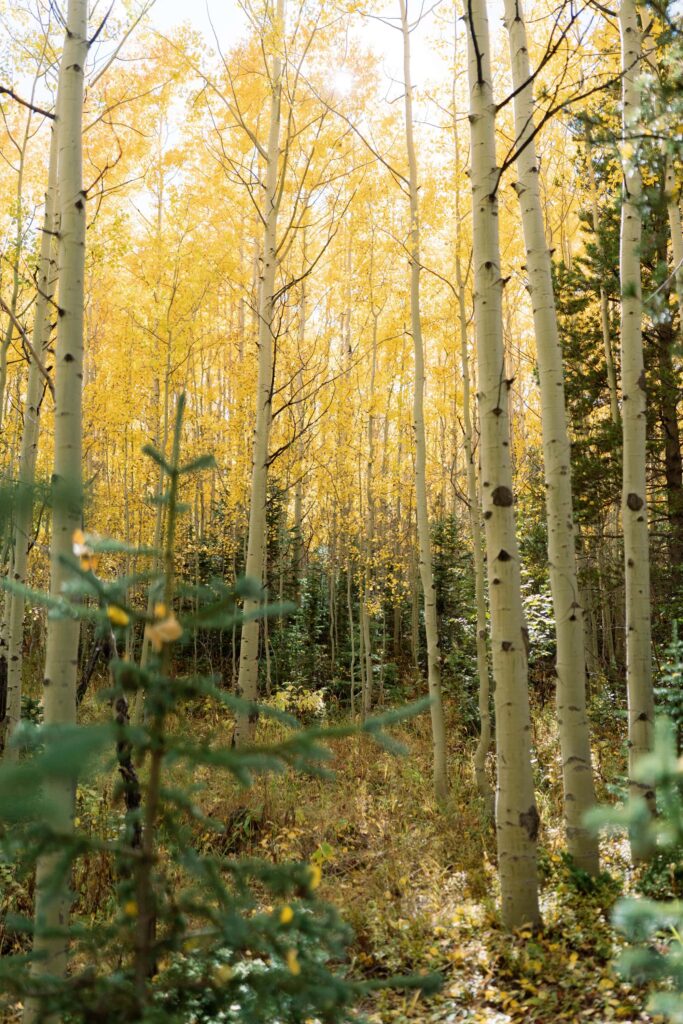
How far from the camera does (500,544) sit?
382 cm

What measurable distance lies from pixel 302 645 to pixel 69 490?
1219 centimetres

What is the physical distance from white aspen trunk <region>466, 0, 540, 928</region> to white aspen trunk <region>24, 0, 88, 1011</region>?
216 centimetres

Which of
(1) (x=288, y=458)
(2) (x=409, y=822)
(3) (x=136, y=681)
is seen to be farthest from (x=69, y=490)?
(1) (x=288, y=458)

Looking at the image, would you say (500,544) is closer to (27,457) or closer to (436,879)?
(436,879)

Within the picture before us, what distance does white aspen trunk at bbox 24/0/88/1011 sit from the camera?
2.32 m

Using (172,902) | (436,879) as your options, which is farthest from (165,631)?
(436,879)

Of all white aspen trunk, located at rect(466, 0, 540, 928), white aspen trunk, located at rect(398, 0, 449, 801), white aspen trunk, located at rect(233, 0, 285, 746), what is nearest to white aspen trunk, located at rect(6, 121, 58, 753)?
white aspen trunk, located at rect(233, 0, 285, 746)

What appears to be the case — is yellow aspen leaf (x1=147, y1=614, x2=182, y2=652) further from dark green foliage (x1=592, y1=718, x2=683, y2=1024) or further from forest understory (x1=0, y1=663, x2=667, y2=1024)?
dark green foliage (x1=592, y1=718, x2=683, y2=1024)

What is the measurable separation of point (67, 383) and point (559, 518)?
317 cm

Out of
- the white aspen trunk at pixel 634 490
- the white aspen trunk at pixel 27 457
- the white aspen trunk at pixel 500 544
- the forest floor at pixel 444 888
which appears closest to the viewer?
the forest floor at pixel 444 888

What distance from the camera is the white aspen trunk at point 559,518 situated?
4.19 meters

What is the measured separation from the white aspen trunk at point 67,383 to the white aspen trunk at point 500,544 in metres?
2.16

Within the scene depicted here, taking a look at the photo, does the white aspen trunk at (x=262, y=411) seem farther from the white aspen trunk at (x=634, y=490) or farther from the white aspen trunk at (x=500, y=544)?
the white aspen trunk at (x=634, y=490)

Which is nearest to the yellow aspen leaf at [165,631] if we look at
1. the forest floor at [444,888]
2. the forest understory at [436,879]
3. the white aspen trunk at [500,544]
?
the forest understory at [436,879]
